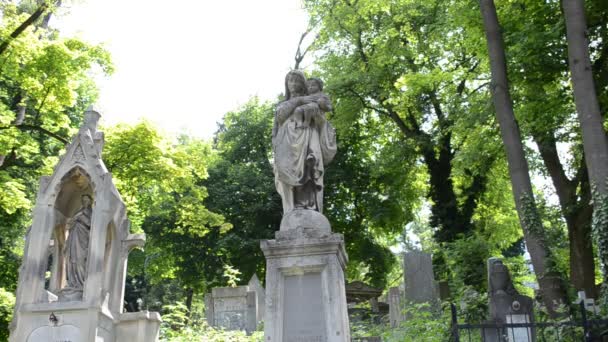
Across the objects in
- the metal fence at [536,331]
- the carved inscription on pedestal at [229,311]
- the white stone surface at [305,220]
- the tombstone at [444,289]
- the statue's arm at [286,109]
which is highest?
the statue's arm at [286,109]

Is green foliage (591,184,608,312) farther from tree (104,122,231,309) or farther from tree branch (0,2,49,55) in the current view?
tree branch (0,2,49,55)

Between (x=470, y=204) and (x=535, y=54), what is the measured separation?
10431 millimetres

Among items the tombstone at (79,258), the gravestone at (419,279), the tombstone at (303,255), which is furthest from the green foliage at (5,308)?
the tombstone at (303,255)

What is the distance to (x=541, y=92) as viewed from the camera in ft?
47.3

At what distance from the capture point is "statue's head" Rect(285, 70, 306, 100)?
29.3 feet

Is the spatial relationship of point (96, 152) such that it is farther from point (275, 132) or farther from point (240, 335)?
point (240, 335)

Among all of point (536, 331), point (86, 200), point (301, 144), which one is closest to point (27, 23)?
point (86, 200)

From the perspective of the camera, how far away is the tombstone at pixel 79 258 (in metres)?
9.00

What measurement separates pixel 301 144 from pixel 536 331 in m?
5.18

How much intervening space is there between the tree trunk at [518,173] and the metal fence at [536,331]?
1.23 meters

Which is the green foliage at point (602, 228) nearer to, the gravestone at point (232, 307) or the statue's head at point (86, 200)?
the statue's head at point (86, 200)

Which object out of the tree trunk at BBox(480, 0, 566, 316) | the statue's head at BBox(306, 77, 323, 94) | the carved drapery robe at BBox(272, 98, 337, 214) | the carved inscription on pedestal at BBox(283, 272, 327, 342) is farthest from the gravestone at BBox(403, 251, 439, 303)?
the carved inscription on pedestal at BBox(283, 272, 327, 342)

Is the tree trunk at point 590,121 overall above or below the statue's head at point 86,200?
above

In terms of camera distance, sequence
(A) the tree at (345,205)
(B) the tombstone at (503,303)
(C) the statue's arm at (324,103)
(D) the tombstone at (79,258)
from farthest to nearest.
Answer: (A) the tree at (345,205) → (B) the tombstone at (503,303) → (D) the tombstone at (79,258) → (C) the statue's arm at (324,103)
